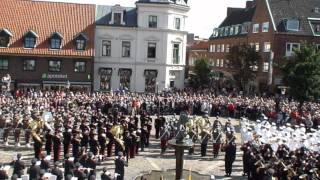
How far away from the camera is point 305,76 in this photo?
1484 inches

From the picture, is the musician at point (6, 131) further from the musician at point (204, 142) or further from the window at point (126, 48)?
the window at point (126, 48)

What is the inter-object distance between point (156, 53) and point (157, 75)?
7.32 feet

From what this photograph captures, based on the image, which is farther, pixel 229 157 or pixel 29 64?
pixel 29 64

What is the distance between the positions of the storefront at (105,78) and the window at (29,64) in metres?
6.58

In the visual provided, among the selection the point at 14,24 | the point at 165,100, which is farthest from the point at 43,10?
the point at 165,100

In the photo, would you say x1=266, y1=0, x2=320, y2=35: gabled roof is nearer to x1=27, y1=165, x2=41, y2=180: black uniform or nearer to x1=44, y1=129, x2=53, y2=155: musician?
x1=44, y1=129, x2=53, y2=155: musician

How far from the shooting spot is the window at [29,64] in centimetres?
4741

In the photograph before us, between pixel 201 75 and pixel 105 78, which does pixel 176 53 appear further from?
pixel 201 75

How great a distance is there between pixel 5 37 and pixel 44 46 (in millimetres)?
3695

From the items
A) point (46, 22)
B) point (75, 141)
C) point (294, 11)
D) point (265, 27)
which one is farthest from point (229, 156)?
point (265, 27)

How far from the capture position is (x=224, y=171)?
21.8m

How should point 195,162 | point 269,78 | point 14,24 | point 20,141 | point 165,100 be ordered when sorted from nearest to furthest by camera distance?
1. point 195,162
2. point 20,141
3. point 165,100
4. point 14,24
5. point 269,78

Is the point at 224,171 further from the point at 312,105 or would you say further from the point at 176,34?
the point at 176,34

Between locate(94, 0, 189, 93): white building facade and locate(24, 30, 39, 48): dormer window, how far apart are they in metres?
6.02
